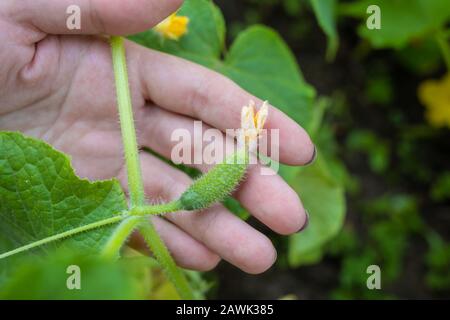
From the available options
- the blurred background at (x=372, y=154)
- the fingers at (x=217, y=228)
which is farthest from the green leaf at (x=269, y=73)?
the blurred background at (x=372, y=154)

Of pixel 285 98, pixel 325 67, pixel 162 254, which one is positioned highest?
pixel 325 67

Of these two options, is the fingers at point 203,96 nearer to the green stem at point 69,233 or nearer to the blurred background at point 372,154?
the green stem at point 69,233

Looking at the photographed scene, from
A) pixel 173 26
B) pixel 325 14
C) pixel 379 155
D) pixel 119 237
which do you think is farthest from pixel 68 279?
pixel 379 155

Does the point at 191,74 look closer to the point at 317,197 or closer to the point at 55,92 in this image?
the point at 55,92

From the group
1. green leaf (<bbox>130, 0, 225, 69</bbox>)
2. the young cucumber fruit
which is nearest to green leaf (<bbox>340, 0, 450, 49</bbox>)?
green leaf (<bbox>130, 0, 225, 69</bbox>)

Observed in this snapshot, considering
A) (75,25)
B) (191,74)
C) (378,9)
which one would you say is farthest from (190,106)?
(378,9)
